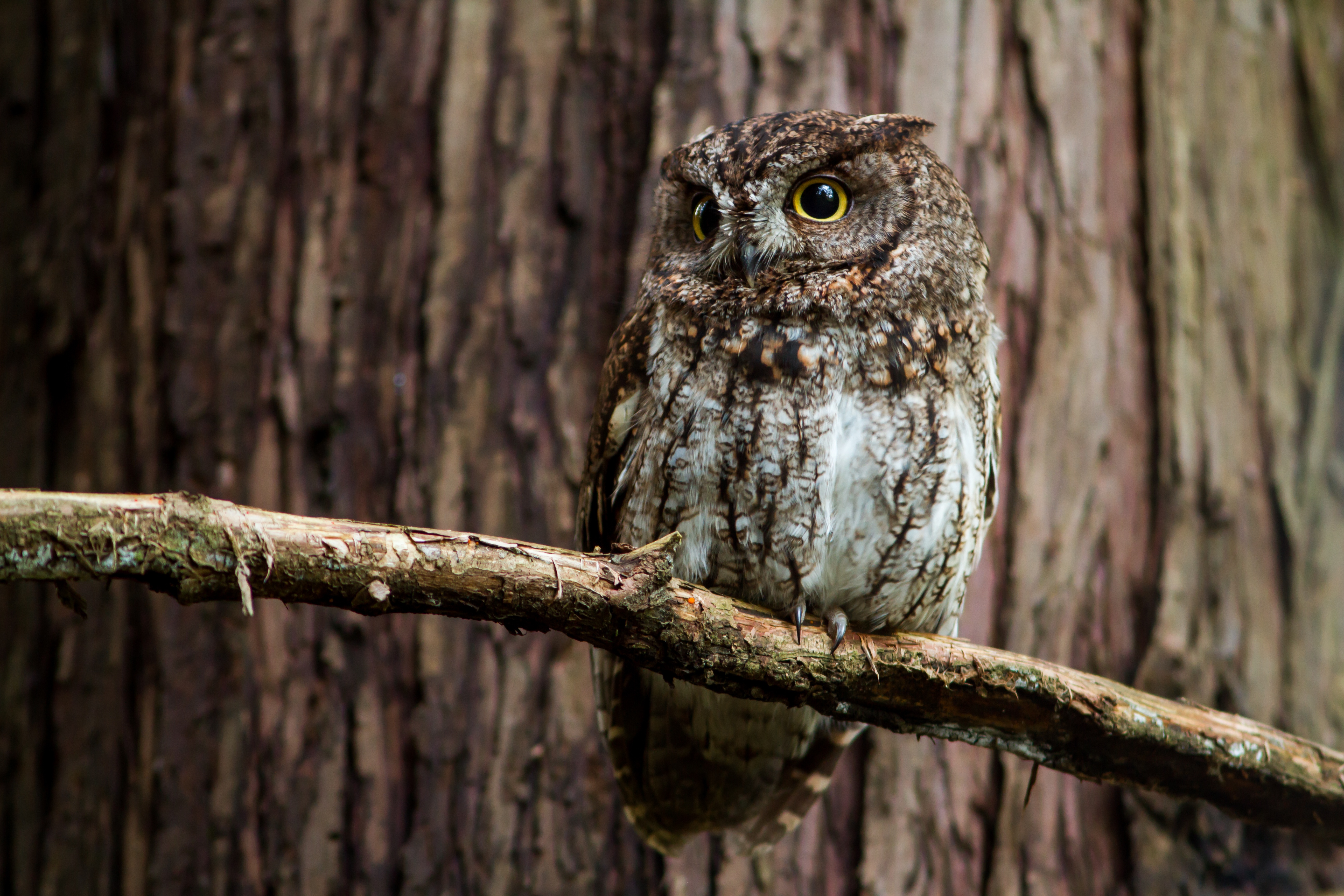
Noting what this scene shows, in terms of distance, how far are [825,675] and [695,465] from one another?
1.56ft

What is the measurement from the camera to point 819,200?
1.99m

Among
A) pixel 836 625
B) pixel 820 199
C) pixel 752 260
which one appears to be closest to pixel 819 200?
pixel 820 199

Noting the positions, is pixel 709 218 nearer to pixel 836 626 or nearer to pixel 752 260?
pixel 752 260

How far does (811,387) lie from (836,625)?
453 millimetres

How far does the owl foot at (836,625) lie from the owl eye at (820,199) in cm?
79

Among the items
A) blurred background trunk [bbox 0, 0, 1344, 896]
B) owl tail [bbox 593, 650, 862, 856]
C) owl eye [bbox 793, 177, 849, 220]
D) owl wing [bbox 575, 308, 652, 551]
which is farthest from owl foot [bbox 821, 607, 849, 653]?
owl eye [bbox 793, 177, 849, 220]

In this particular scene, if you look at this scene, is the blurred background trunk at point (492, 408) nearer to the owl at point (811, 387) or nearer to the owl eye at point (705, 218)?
the owl eye at point (705, 218)

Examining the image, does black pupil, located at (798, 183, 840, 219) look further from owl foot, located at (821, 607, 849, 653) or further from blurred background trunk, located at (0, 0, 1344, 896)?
owl foot, located at (821, 607, 849, 653)

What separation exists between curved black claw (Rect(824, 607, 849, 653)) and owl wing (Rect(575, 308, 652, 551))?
50 cm

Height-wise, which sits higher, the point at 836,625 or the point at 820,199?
the point at 820,199

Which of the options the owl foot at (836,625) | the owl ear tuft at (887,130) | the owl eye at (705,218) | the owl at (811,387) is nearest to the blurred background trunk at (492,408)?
the owl eye at (705,218)

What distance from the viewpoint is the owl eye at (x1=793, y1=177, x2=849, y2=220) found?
1.98 m

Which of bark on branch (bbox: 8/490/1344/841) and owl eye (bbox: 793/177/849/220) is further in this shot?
owl eye (bbox: 793/177/849/220)

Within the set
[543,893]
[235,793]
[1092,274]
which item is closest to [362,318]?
[235,793]
